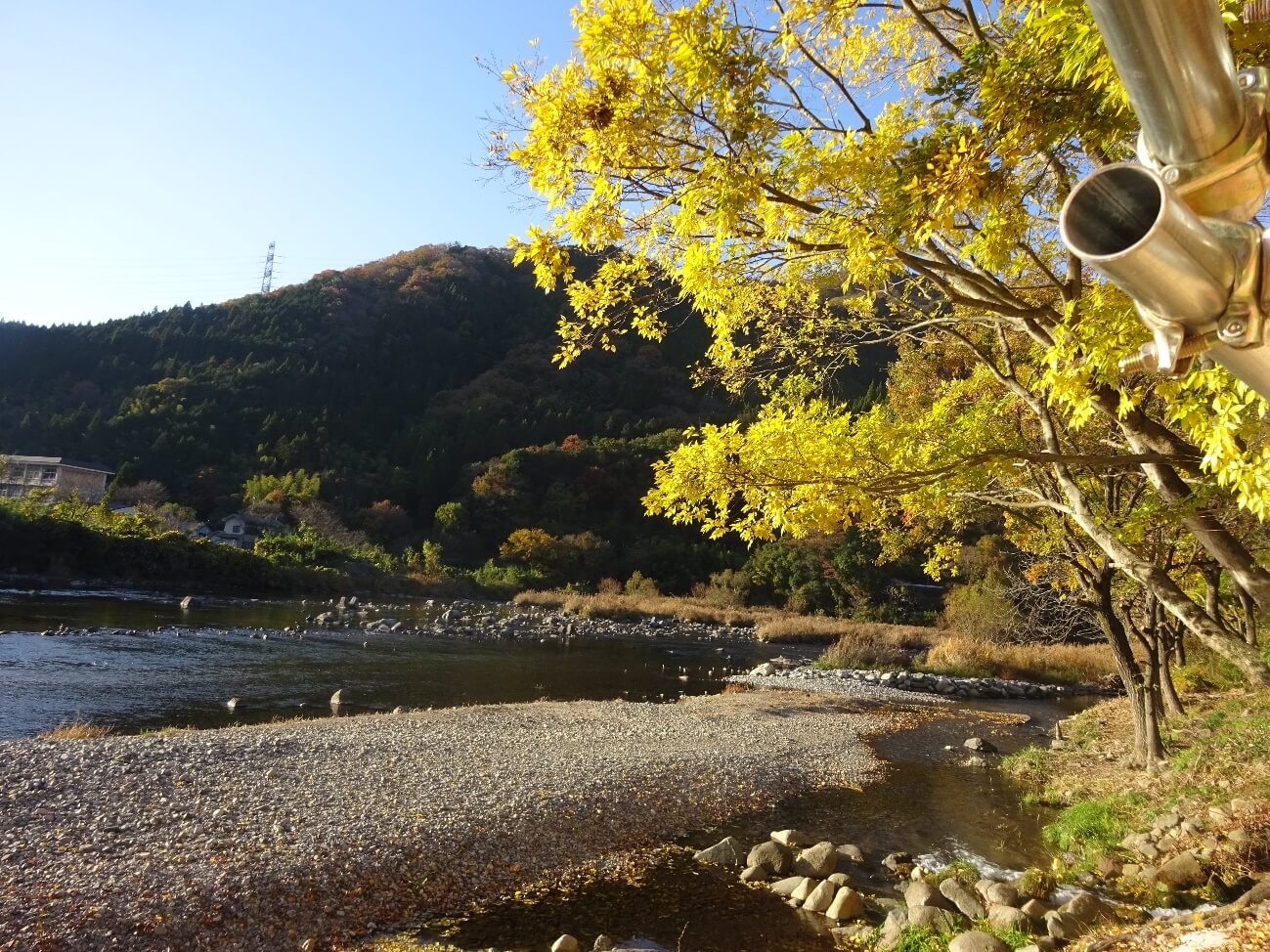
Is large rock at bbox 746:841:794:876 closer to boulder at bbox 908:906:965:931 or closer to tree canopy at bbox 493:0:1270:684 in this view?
boulder at bbox 908:906:965:931

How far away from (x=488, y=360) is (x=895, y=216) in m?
92.1

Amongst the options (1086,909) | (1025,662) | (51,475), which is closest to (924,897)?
(1086,909)

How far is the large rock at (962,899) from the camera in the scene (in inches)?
254

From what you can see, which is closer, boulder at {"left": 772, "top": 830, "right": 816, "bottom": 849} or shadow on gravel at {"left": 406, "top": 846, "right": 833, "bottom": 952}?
shadow on gravel at {"left": 406, "top": 846, "right": 833, "bottom": 952}

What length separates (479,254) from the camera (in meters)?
112

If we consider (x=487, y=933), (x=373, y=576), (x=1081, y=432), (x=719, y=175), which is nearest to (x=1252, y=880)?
(x=1081, y=432)

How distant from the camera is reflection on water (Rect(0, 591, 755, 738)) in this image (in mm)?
13633

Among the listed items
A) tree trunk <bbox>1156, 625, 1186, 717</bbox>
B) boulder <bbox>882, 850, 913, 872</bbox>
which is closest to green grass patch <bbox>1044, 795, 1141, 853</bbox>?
boulder <bbox>882, 850, 913, 872</bbox>

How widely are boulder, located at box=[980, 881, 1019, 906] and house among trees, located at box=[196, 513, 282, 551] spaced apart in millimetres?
51023

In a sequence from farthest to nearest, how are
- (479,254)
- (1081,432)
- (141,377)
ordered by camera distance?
1. (479,254)
2. (141,377)
3. (1081,432)

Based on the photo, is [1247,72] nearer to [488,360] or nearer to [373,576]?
[373,576]

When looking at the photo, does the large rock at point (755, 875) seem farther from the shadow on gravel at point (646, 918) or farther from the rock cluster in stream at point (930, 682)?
the rock cluster in stream at point (930, 682)

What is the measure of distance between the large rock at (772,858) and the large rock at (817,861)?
0.29ft

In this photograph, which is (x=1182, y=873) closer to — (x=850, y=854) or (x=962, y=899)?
(x=962, y=899)
